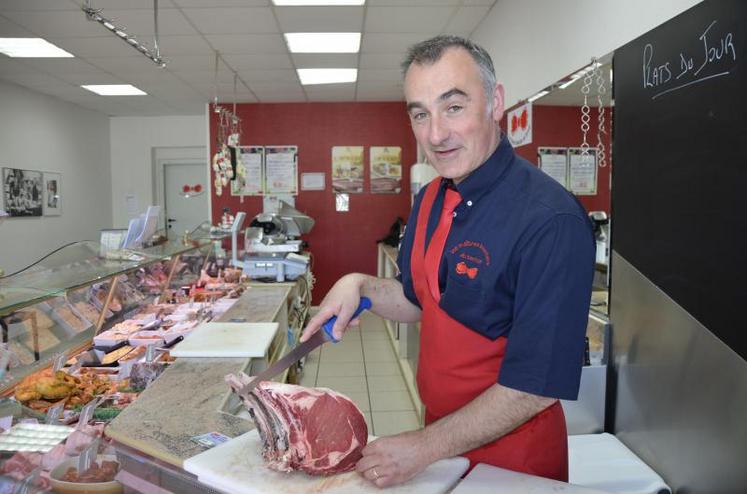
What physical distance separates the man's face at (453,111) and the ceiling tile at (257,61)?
17.7 feet

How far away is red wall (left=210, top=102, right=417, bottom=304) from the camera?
891cm

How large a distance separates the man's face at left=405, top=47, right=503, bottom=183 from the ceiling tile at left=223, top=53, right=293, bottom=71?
5.40 metres

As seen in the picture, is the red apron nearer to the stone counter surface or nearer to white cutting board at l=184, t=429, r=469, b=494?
white cutting board at l=184, t=429, r=469, b=494

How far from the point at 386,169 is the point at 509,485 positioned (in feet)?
26.5

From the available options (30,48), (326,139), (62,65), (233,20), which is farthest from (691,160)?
(326,139)

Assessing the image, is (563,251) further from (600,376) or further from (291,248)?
(291,248)

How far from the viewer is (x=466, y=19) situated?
17.5 feet

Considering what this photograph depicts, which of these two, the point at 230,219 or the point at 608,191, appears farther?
the point at 230,219

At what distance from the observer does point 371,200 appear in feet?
29.6

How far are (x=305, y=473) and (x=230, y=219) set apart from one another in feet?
19.8

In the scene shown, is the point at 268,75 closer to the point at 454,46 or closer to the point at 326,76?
the point at 326,76

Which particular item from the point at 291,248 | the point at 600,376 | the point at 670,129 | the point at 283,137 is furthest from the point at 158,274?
the point at 283,137

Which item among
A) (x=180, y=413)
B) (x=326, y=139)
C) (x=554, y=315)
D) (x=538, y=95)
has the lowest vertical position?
(x=180, y=413)

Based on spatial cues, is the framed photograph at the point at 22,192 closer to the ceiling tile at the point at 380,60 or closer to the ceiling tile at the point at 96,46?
the ceiling tile at the point at 96,46
